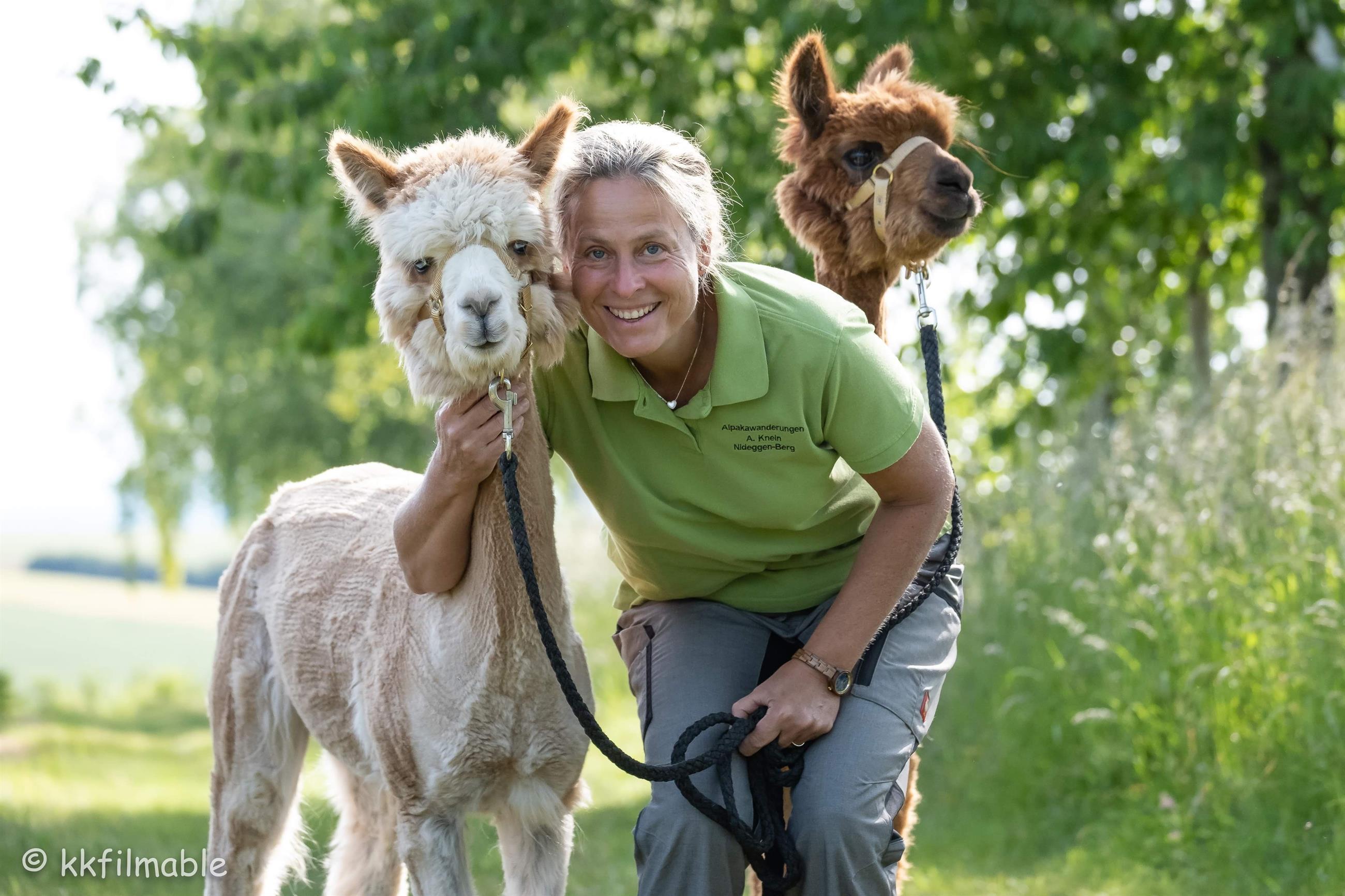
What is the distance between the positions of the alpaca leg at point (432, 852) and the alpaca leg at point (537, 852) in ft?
0.51

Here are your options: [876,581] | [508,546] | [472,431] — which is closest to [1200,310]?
[876,581]

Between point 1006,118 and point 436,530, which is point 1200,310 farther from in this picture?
point 436,530

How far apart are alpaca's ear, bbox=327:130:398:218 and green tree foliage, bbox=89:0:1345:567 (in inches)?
157

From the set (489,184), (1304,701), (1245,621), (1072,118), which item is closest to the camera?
(489,184)

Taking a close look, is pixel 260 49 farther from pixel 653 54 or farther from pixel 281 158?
pixel 653 54

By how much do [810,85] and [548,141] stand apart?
142 cm

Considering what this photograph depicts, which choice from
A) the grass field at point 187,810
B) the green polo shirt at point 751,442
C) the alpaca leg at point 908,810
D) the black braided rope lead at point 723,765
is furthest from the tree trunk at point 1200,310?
the black braided rope lead at point 723,765

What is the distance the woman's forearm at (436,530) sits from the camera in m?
2.72

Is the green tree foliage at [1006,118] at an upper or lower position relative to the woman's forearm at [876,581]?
upper

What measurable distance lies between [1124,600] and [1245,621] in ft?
2.33

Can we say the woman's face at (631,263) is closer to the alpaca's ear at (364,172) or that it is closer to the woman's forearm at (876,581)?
the alpaca's ear at (364,172)

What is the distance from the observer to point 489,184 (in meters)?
2.53

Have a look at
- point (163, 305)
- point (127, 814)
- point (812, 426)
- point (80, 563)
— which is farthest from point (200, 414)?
point (812, 426)

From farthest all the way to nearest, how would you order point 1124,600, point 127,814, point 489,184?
point 127,814, point 1124,600, point 489,184
